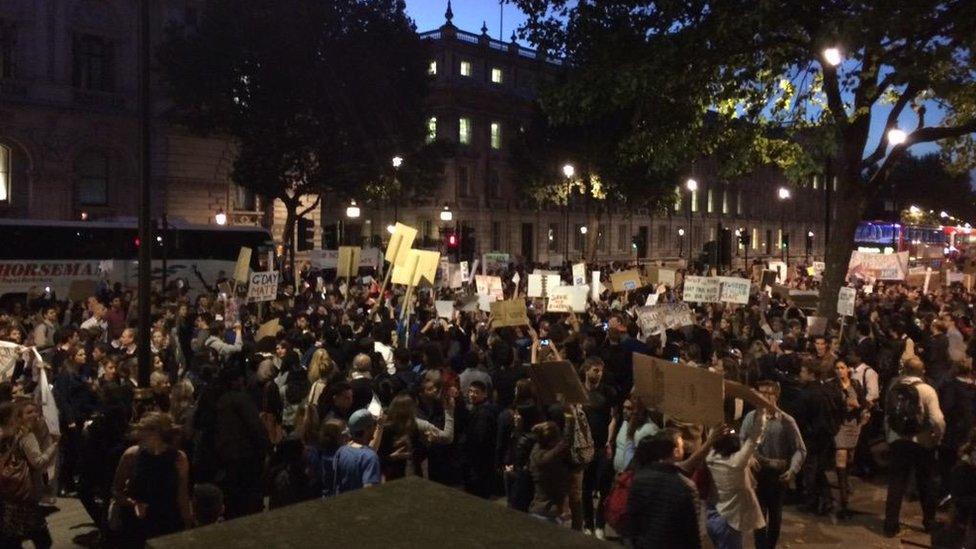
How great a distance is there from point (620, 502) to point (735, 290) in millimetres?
10312

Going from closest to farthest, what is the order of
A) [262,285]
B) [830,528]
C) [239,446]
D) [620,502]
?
[620,502], [239,446], [830,528], [262,285]

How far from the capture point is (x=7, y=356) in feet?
28.9

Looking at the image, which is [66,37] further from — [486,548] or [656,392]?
[486,548]

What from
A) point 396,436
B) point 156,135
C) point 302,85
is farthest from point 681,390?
point 156,135

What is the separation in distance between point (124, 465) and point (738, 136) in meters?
12.9

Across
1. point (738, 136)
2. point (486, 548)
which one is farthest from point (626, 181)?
point (486, 548)

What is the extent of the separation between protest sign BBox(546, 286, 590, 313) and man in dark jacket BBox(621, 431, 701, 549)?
32.2 feet

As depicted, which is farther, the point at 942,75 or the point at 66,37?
the point at 66,37

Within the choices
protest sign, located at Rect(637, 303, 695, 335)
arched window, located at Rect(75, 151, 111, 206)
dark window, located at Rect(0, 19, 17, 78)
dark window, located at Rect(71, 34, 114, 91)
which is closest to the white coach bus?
arched window, located at Rect(75, 151, 111, 206)

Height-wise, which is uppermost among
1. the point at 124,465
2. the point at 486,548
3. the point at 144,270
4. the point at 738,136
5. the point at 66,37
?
the point at 66,37

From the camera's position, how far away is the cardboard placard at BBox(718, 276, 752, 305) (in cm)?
1528

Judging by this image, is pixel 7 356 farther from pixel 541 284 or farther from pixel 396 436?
pixel 541 284

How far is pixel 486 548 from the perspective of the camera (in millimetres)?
1954

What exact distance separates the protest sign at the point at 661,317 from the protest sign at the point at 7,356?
26.2 feet
